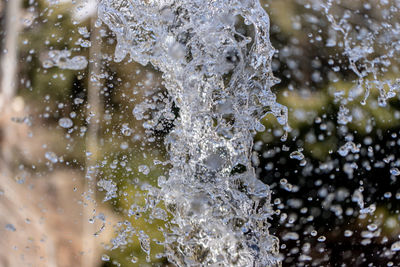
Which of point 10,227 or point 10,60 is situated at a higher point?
point 10,60

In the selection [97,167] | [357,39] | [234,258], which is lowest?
[234,258]

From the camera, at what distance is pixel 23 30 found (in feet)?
2.29

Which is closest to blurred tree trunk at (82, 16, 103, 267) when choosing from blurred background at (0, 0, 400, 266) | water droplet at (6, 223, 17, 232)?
blurred background at (0, 0, 400, 266)

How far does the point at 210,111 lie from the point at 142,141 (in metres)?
0.12

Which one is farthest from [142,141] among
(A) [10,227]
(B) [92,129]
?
(A) [10,227]

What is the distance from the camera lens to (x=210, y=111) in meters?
0.63

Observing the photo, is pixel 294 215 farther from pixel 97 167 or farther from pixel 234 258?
pixel 97 167

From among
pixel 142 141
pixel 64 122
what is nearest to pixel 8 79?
pixel 64 122

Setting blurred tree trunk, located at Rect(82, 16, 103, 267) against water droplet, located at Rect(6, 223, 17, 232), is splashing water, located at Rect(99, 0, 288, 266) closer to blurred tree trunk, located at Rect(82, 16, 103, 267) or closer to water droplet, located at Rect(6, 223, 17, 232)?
blurred tree trunk, located at Rect(82, 16, 103, 267)

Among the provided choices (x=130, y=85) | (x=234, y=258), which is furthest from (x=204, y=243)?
(x=130, y=85)

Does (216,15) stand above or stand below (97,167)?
above

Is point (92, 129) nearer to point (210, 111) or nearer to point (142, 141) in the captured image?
point (142, 141)

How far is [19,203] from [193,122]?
1.02ft

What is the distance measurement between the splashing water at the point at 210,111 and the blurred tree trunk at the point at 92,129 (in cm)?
4
